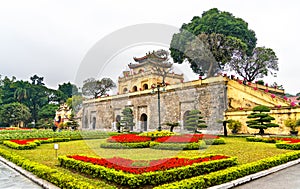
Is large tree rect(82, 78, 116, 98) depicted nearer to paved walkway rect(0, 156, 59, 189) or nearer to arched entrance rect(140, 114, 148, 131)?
arched entrance rect(140, 114, 148, 131)

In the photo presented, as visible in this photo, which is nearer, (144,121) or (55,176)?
(55,176)

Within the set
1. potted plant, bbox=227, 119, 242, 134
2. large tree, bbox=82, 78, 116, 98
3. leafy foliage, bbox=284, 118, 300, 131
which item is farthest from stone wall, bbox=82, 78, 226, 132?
leafy foliage, bbox=284, 118, 300, 131

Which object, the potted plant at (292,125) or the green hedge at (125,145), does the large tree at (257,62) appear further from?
the green hedge at (125,145)

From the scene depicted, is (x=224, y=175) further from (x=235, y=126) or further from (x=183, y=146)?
(x=235, y=126)

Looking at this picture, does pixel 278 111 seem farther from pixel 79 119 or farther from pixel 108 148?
pixel 79 119

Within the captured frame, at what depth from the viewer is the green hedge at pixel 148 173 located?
17.4ft

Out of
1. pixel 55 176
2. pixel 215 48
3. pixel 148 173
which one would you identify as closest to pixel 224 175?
pixel 148 173

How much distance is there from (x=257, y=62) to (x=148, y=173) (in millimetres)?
26779

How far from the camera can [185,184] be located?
16.8 ft

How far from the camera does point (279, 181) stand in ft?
20.5

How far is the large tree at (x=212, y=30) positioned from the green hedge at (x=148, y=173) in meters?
20.9

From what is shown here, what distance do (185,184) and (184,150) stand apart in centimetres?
587

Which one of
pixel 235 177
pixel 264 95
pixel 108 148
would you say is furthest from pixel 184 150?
pixel 264 95

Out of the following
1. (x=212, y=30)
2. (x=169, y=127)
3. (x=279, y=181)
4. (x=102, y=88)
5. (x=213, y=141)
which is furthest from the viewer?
(x=102, y=88)
